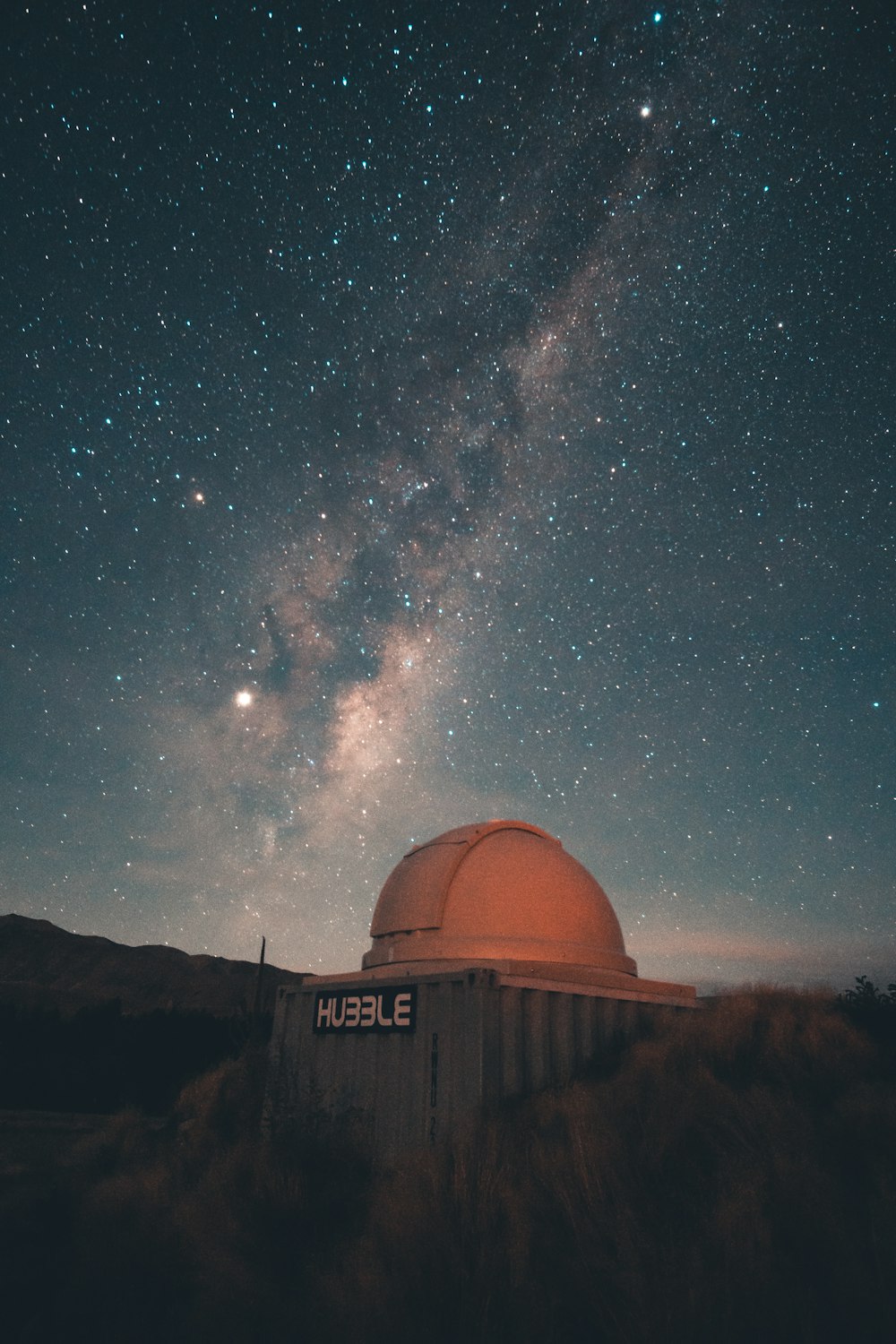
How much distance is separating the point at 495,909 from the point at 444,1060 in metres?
3.17

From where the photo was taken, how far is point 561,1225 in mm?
5086

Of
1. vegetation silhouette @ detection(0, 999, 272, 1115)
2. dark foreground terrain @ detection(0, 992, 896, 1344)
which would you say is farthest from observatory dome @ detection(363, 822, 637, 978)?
vegetation silhouette @ detection(0, 999, 272, 1115)

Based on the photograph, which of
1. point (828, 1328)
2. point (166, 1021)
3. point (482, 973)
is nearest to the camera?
point (828, 1328)

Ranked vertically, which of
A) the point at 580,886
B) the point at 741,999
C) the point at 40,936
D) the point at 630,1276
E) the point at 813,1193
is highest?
the point at 40,936

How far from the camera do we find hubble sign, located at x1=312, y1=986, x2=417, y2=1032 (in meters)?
9.80

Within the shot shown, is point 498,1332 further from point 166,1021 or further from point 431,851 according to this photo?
point 166,1021

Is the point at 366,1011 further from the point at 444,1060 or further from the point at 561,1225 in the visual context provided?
the point at 561,1225

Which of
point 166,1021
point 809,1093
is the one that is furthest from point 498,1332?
point 166,1021

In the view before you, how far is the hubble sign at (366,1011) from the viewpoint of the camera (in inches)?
386

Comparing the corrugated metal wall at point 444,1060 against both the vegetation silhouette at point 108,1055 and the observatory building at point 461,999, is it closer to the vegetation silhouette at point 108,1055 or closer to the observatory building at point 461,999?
the observatory building at point 461,999

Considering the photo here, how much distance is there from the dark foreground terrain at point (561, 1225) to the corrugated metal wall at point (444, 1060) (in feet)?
2.11

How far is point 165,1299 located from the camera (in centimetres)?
607

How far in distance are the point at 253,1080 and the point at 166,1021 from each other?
21633 mm

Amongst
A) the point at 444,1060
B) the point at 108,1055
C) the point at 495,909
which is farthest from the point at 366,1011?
the point at 108,1055
